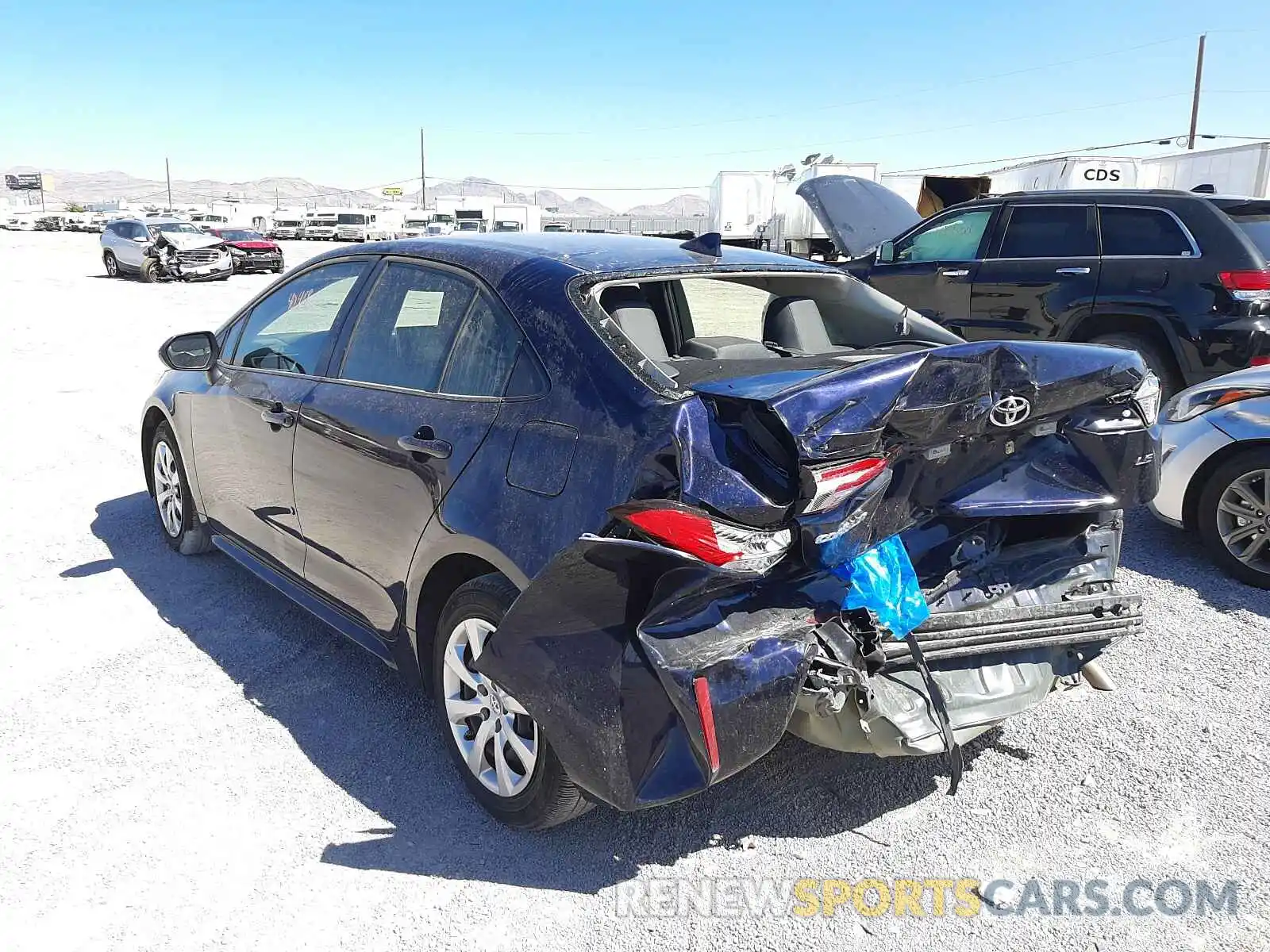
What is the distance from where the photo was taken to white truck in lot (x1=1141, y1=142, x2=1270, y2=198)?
62.8 ft

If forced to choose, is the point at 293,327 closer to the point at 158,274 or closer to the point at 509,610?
the point at 509,610

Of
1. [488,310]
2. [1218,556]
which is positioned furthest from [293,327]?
[1218,556]

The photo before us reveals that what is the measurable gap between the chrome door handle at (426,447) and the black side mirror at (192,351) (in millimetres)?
1924

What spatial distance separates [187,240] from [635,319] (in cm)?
2608

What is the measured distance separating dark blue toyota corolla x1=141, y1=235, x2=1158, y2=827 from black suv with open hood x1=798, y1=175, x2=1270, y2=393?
3.51 metres

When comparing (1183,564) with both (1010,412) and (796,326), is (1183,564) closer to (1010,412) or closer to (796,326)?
(796,326)

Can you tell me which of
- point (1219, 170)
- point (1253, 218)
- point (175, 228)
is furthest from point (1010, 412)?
point (175, 228)

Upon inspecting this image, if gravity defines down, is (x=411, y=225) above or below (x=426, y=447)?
above

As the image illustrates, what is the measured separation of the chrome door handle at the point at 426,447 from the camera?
117 inches

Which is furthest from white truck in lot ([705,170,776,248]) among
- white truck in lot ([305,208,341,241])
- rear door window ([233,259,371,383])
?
white truck in lot ([305,208,341,241])

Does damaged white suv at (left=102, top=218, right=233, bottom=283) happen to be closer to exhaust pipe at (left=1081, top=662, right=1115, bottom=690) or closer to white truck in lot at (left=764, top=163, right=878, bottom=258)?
white truck in lot at (left=764, top=163, right=878, bottom=258)

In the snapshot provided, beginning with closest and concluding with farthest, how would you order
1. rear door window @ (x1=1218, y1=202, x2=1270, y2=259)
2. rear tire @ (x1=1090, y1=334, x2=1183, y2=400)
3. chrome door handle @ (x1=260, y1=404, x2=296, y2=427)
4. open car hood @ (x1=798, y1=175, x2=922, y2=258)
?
chrome door handle @ (x1=260, y1=404, x2=296, y2=427)
rear door window @ (x1=1218, y1=202, x2=1270, y2=259)
rear tire @ (x1=1090, y1=334, x2=1183, y2=400)
open car hood @ (x1=798, y1=175, x2=922, y2=258)

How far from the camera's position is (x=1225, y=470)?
15.3ft

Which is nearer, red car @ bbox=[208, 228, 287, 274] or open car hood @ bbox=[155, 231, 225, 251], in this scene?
open car hood @ bbox=[155, 231, 225, 251]
